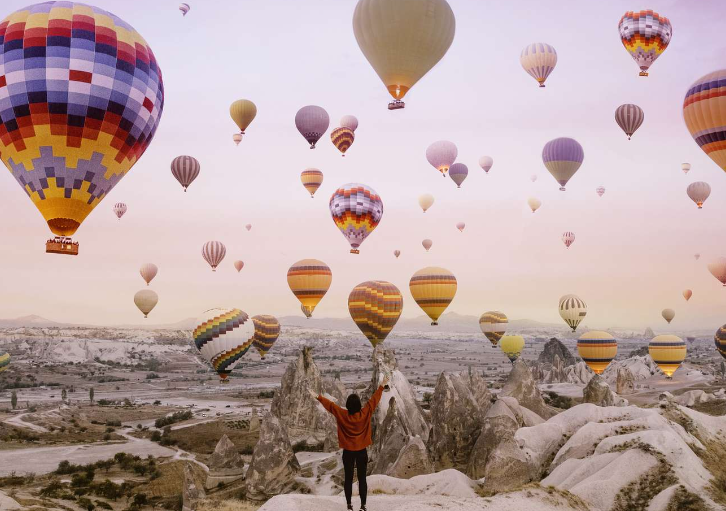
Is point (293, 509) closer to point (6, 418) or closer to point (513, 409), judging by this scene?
point (513, 409)

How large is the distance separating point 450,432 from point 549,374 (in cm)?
5593

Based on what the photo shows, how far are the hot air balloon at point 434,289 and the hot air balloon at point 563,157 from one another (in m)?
12.1

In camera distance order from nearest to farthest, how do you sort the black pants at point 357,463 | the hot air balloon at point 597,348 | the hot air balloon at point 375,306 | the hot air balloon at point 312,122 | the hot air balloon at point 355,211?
the black pants at point 357,463, the hot air balloon at point 375,306, the hot air balloon at point 355,211, the hot air balloon at point 597,348, the hot air balloon at point 312,122

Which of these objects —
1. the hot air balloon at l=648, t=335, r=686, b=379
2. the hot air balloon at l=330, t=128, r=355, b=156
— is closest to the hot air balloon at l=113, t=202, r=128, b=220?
the hot air balloon at l=330, t=128, r=355, b=156

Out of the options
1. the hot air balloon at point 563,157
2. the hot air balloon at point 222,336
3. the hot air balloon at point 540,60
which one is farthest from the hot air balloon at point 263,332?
the hot air balloon at point 540,60

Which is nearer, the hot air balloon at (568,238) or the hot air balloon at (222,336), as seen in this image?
the hot air balloon at (222,336)

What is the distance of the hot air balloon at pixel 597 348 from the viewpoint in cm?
4819

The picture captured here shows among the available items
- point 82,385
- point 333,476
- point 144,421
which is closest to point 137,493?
point 333,476

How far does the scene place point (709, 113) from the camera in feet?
113

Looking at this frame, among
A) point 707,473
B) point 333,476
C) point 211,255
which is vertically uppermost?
point 211,255

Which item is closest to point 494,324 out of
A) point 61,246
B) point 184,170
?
point 184,170

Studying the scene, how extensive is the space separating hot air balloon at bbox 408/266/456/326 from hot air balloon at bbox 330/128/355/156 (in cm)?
1489

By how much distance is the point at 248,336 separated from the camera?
38.2 metres

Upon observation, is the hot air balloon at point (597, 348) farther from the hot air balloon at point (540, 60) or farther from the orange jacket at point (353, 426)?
the orange jacket at point (353, 426)
